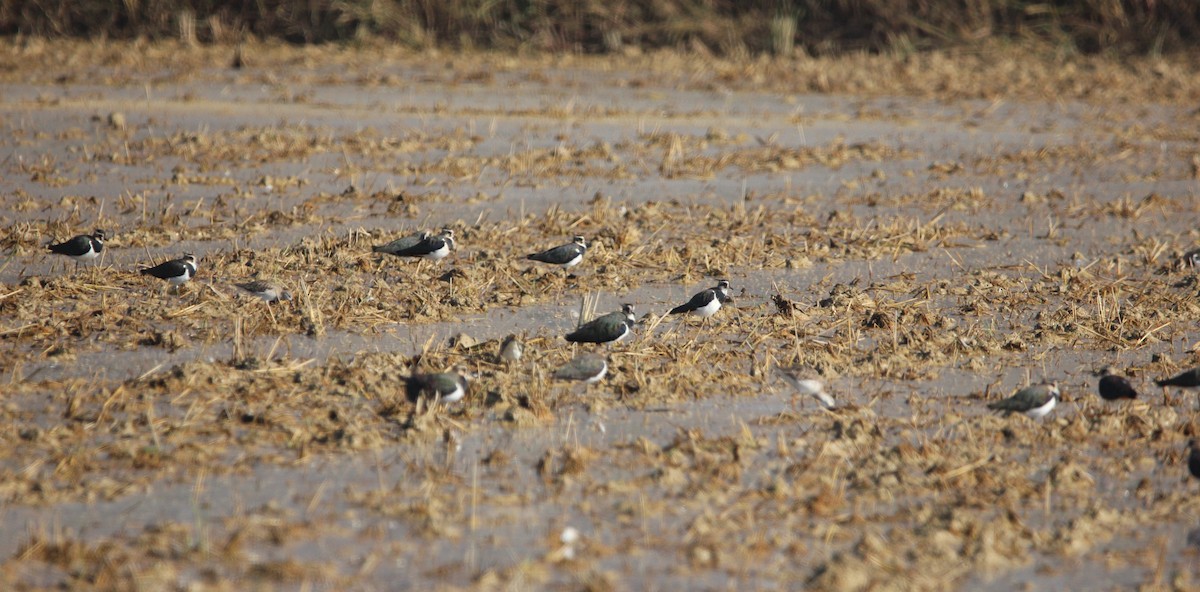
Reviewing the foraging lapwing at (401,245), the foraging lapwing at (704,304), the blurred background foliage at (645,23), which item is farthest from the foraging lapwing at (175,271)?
the blurred background foliage at (645,23)

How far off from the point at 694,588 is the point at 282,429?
93.8 inches

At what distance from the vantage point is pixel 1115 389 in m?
6.58

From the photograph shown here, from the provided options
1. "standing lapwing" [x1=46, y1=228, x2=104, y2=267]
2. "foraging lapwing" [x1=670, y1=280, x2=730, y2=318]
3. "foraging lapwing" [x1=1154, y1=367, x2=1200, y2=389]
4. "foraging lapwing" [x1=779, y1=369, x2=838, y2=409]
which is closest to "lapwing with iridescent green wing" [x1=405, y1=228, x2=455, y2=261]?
"foraging lapwing" [x1=670, y1=280, x2=730, y2=318]

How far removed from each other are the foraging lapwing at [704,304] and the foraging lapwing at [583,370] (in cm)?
126

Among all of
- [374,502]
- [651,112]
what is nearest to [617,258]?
[374,502]

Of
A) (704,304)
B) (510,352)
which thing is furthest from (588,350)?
(704,304)

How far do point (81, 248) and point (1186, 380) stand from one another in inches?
274

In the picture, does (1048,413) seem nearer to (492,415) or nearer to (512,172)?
(492,415)

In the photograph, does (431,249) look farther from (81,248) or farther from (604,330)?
(81,248)

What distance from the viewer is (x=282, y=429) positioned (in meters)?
6.09

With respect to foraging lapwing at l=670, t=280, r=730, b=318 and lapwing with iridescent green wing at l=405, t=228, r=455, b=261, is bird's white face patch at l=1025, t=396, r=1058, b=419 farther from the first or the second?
lapwing with iridescent green wing at l=405, t=228, r=455, b=261

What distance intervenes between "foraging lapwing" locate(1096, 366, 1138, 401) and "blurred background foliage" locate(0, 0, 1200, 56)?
14.4 m

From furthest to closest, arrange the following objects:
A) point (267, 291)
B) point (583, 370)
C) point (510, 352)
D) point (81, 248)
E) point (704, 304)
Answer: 1. point (81, 248)
2. point (267, 291)
3. point (704, 304)
4. point (510, 352)
5. point (583, 370)

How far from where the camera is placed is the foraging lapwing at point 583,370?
264 inches
